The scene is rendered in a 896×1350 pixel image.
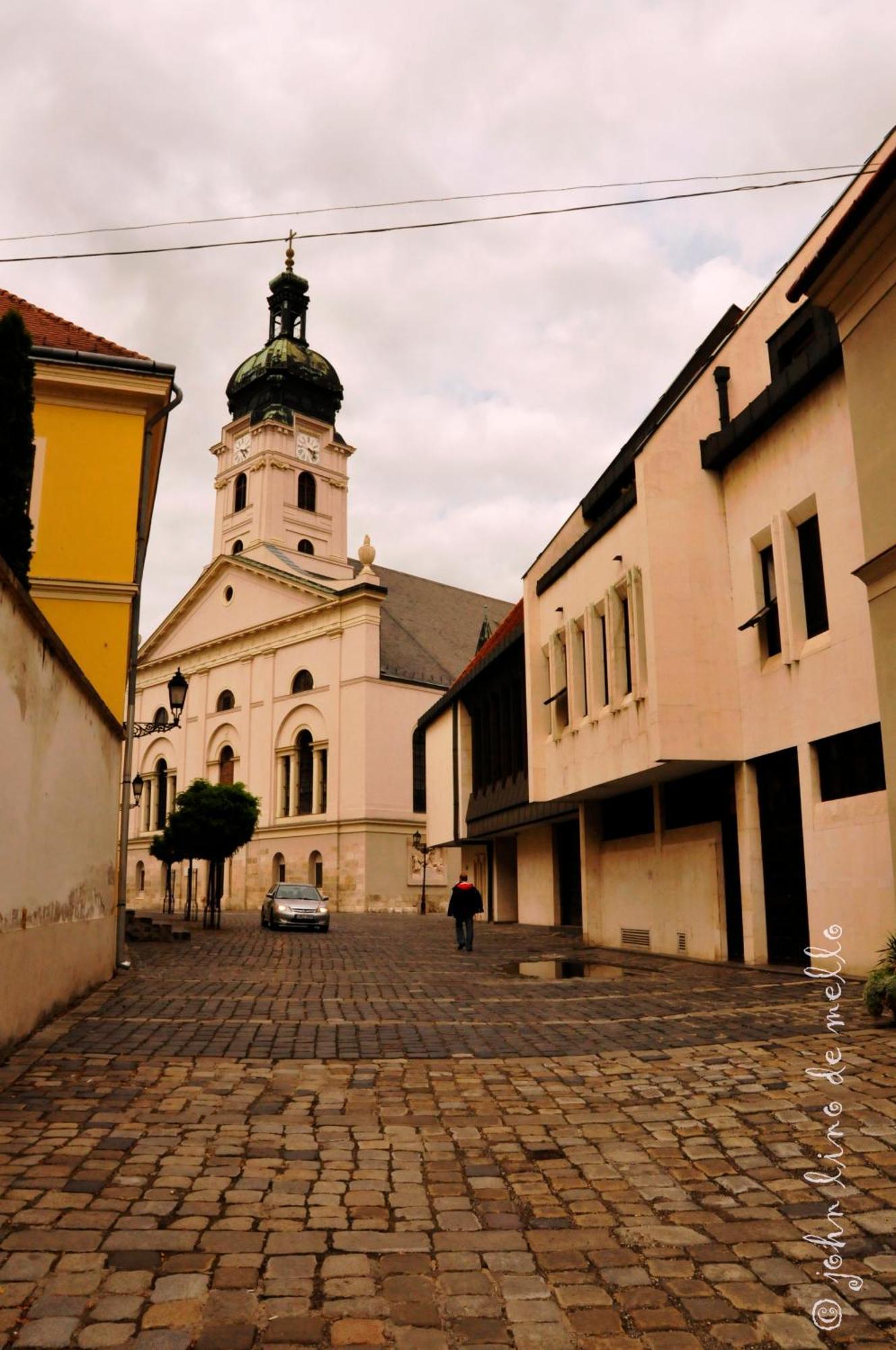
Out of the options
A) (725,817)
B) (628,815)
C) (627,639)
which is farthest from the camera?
(628,815)

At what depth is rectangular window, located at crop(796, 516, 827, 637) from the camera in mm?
14758

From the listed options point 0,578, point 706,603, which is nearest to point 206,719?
point 706,603

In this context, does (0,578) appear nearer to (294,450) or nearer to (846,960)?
(846,960)

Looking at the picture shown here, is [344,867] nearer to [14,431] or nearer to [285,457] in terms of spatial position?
[285,457]

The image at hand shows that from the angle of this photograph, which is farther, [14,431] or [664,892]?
[664,892]

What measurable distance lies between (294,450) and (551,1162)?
193ft

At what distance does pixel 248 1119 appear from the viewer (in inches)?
248

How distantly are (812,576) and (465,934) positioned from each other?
34.2 ft

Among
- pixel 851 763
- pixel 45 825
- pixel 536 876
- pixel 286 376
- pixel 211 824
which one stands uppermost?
pixel 286 376

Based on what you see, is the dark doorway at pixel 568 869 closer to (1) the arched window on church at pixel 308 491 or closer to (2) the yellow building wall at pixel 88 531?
(2) the yellow building wall at pixel 88 531

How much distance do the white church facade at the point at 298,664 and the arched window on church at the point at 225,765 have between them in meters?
0.08

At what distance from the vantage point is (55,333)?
720 inches

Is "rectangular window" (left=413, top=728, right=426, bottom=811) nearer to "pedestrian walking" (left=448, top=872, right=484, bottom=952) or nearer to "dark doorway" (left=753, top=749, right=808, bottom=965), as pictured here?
"pedestrian walking" (left=448, top=872, right=484, bottom=952)

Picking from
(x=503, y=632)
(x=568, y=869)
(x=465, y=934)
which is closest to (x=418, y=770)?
(x=503, y=632)
